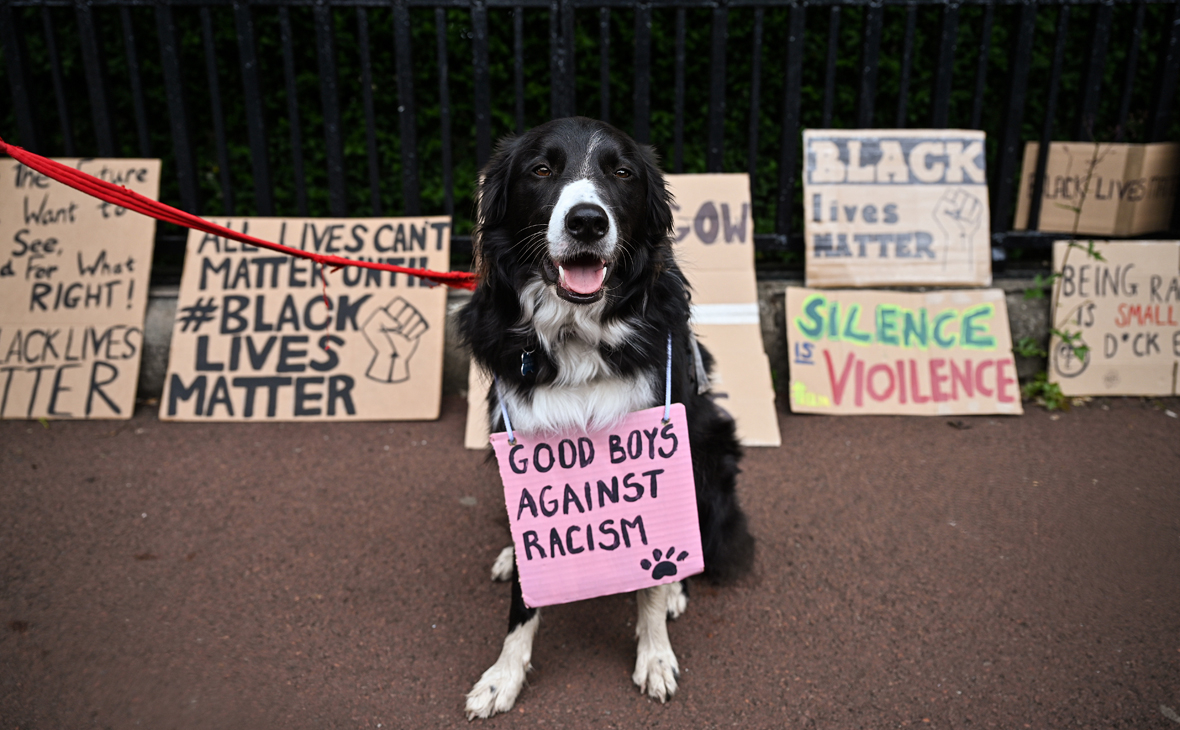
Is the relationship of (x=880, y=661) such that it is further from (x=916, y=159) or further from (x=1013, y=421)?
(x=916, y=159)

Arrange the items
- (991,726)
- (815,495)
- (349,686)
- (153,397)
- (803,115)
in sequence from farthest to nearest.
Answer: (803,115)
(153,397)
(815,495)
(349,686)
(991,726)

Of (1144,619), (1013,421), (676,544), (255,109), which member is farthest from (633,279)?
(255,109)

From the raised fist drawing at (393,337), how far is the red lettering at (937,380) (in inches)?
102

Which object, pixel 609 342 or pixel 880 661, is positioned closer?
pixel 609 342

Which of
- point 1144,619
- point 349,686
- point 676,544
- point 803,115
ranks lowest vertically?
point 349,686

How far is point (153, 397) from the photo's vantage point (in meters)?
3.68

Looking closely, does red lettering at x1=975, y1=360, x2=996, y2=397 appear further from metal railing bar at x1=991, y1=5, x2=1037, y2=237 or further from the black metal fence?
metal railing bar at x1=991, y1=5, x2=1037, y2=237

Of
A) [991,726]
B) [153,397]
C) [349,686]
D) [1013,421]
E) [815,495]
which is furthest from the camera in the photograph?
[153,397]

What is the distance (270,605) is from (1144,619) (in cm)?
267

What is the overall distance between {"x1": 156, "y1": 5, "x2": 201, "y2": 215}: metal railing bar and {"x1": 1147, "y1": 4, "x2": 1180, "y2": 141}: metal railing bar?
528cm

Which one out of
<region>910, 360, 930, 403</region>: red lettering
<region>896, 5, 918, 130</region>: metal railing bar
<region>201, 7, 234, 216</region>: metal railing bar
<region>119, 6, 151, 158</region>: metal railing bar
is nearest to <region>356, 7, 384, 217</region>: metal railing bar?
<region>201, 7, 234, 216</region>: metal railing bar

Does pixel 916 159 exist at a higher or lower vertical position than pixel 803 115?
lower

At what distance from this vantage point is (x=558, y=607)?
7.23 feet

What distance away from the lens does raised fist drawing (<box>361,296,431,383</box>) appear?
350 cm
